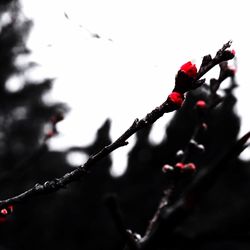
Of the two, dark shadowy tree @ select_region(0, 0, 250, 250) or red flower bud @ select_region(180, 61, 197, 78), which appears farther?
dark shadowy tree @ select_region(0, 0, 250, 250)

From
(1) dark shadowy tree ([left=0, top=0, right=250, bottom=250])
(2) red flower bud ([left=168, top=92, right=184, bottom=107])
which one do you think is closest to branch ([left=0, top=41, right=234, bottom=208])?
(2) red flower bud ([left=168, top=92, right=184, bottom=107])

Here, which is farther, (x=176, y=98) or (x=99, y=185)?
(x=99, y=185)

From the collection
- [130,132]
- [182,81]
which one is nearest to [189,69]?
[182,81]

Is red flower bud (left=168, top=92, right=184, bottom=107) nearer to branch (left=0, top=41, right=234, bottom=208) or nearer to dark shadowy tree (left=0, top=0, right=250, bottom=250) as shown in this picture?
branch (left=0, top=41, right=234, bottom=208)

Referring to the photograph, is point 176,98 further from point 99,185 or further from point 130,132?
point 99,185

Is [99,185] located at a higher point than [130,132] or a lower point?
higher

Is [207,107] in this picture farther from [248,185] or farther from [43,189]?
[248,185]
